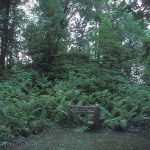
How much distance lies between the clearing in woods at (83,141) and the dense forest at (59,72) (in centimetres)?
62

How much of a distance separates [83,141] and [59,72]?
1008cm

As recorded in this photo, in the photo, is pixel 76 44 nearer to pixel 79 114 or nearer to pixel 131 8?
pixel 79 114

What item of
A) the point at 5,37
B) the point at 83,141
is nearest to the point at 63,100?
the point at 83,141

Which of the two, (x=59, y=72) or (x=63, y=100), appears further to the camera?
(x=59, y=72)

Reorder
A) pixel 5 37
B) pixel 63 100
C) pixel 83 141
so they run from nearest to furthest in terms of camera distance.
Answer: pixel 83 141, pixel 63 100, pixel 5 37

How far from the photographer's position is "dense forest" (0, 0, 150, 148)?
14477 millimetres

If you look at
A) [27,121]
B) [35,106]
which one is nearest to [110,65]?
[35,106]

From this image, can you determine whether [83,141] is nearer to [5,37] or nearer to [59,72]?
[59,72]

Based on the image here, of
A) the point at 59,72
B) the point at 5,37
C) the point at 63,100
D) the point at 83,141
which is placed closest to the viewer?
the point at 83,141

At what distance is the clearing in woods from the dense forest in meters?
0.62

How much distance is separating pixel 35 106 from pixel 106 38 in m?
6.97

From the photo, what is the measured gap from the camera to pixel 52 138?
13.1 metres

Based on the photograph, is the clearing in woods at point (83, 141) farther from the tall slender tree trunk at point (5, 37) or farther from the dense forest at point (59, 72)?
the tall slender tree trunk at point (5, 37)

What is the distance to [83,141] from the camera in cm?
1283
